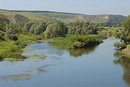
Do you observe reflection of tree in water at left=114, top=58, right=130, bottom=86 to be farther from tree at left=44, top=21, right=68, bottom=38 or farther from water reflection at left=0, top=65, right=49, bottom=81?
tree at left=44, top=21, right=68, bottom=38

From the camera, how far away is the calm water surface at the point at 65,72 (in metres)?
37.3

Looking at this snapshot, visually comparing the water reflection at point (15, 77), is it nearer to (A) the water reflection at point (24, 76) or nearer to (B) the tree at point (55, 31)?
(A) the water reflection at point (24, 76)

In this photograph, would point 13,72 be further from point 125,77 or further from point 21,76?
point 125,77

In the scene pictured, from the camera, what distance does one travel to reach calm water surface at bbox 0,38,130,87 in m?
37.3

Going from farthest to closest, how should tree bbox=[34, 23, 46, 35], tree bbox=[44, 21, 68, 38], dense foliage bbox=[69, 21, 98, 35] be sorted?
tree bbox=[34, 23, 46, 35]
dense foliage bbox=[69, 21, 98, 35]
tree bbox=[44, 21, 68, 38]

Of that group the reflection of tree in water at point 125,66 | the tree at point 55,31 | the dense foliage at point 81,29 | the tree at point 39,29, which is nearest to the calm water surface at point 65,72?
the reflection of tree in water at point 125,66

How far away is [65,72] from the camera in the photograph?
43875mm

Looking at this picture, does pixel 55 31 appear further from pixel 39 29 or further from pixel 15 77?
pixel 15 77

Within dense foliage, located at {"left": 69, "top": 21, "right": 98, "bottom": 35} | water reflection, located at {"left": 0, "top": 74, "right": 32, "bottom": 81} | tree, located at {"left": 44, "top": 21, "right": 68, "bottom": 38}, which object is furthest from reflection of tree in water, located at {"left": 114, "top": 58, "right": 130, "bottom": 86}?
dense foliage, located at {"left": 69, "top": 21, "right": 98, "bottom": 35}

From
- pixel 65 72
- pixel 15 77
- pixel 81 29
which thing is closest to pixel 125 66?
pixel 65 72

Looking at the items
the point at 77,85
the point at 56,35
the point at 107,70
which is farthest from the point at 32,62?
the point at 56,35

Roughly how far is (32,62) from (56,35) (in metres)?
62.8

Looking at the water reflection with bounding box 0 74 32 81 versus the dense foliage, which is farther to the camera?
the dense foliage

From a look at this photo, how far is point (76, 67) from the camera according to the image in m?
48.3
